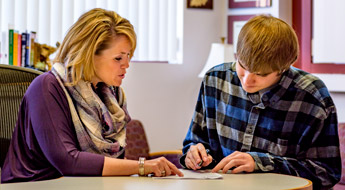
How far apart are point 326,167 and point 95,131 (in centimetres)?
93

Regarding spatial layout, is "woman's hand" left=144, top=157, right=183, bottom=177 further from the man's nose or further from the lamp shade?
the lamp shade

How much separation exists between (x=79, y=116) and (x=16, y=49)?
73.5 inches

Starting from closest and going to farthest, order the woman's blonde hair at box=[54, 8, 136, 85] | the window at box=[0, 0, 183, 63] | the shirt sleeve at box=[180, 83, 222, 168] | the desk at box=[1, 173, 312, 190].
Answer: the desk at box=[1, 173, 312, 190] → the woman's blonde hair at box=[54, 8, 136, 85] → the shirt sleeve at box=[180, 83, 222, 168] → the window at box=[0, 0, 183, 63]

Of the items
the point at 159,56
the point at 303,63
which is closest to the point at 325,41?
the point at 303,63

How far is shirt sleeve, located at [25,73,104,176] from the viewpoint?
6.82 ft

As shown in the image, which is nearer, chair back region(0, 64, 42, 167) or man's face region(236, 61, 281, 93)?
man's face region(236, 61, 281, 93)

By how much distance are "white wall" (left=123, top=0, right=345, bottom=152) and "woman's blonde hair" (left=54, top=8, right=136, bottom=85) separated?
102 inches

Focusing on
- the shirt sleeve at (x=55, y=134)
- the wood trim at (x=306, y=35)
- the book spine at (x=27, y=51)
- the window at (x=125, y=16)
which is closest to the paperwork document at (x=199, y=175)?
the shirt sleeve at (x=55, y=134)

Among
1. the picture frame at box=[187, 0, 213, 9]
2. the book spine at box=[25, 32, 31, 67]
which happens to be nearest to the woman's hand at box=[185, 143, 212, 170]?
the book spine at box=[25, 32, 31, 67]

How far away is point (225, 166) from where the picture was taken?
84.2 inches

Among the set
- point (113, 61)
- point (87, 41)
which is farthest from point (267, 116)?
point (87, 41)

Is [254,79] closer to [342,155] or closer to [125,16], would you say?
[342,155]

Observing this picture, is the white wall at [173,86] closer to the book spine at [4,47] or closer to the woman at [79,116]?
the book spine at [4,47]

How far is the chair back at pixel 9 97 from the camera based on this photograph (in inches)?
92.0
